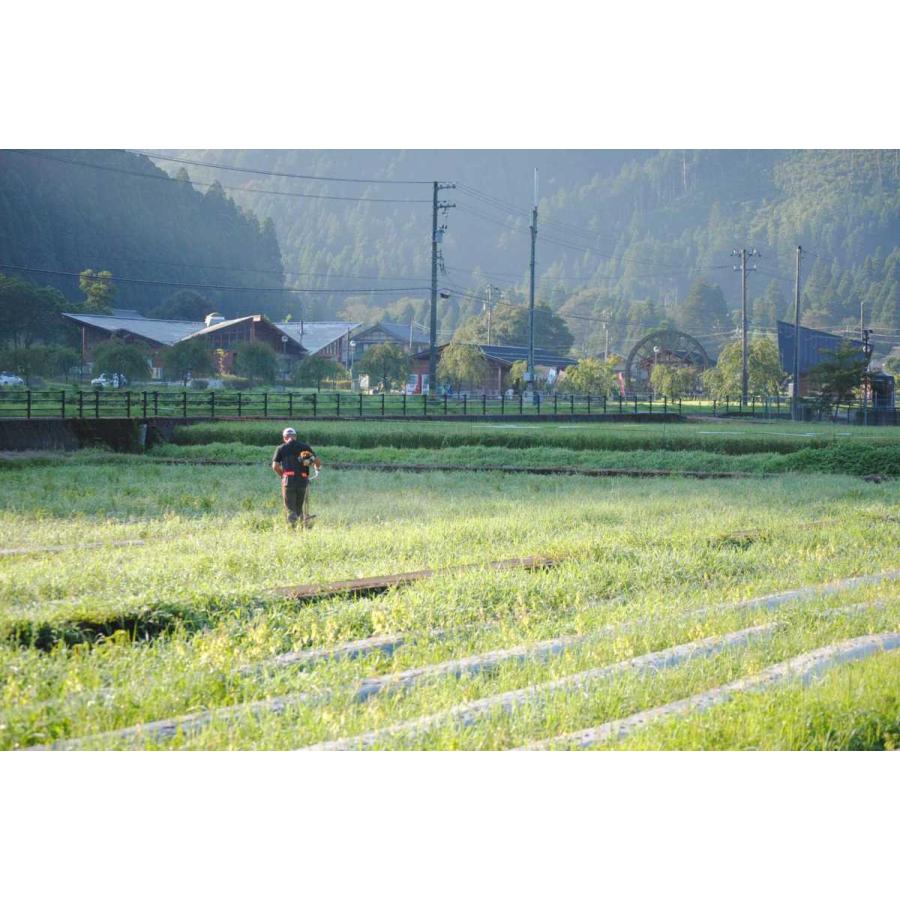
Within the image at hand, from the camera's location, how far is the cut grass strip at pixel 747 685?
18.6ft

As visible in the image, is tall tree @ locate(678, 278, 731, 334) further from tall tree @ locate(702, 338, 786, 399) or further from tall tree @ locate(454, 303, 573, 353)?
tall tree @ locate(702, 338, 786, 399)

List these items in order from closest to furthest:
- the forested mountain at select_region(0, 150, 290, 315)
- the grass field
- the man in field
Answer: the grass field
the man in field
the forested mountain at select_region(0, 150, 290, 315)

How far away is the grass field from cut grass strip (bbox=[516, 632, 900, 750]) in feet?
0.31

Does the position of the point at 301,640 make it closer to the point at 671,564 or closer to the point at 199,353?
the point at 671,564

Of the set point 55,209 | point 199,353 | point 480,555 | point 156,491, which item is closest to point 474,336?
point 55,209

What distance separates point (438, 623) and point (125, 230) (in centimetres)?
7521

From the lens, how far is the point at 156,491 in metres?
17.5

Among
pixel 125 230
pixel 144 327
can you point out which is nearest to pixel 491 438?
pixel 144 327

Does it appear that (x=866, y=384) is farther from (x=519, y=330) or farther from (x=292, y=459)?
(x=519, y=330)

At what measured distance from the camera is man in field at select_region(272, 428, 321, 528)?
13.5 metres

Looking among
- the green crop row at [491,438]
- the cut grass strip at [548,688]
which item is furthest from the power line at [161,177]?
the cut grass strip at [548,688]

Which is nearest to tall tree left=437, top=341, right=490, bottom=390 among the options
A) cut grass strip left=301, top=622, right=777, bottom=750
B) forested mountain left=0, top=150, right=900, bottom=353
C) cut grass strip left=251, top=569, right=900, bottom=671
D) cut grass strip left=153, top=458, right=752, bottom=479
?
forested mountain left=0, top=150, right=900, bottom=353

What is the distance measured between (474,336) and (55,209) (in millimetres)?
39560

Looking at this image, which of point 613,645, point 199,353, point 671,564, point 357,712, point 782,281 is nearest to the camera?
point 357,712
